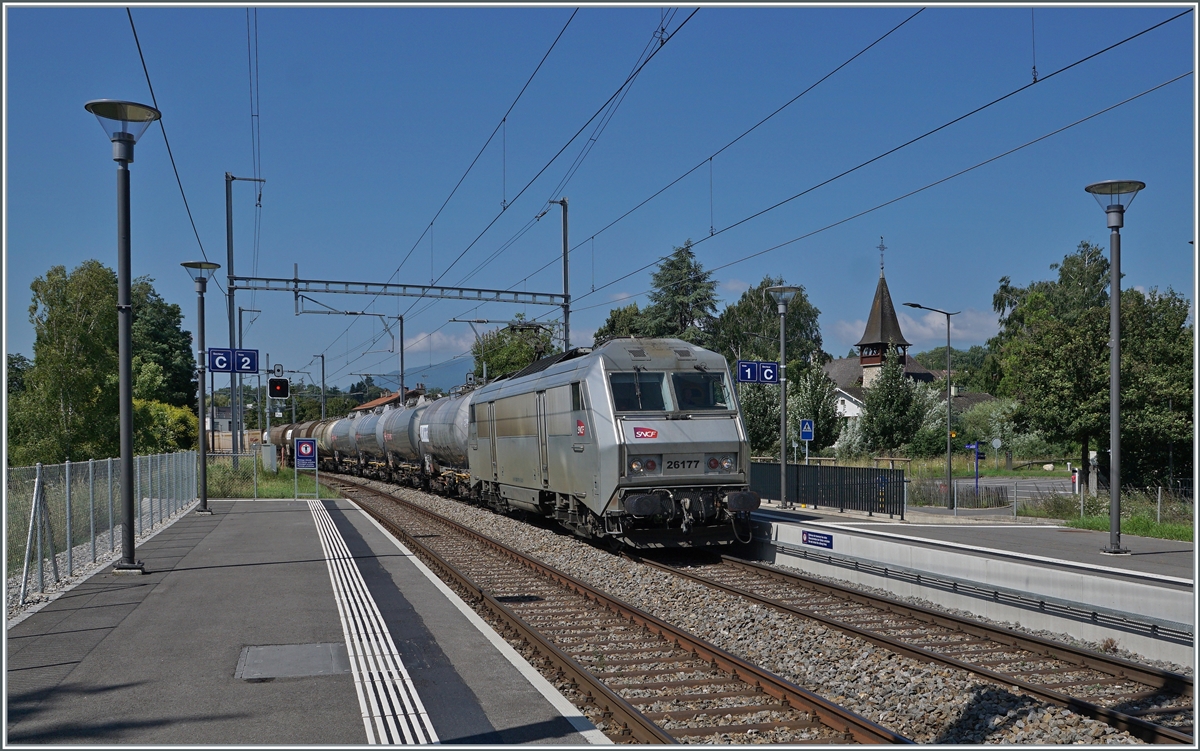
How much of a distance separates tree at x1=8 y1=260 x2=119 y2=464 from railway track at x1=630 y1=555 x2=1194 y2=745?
Answer: 27.5m

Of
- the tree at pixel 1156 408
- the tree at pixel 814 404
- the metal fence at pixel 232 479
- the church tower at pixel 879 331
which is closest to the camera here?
the tree at pixel 1156 408

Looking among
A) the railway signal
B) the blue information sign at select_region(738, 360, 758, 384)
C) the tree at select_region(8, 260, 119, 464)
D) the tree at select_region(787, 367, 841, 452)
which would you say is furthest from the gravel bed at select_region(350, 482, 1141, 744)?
the tree at select_region(787, 367, 841, 452)

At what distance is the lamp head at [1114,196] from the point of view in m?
14.3

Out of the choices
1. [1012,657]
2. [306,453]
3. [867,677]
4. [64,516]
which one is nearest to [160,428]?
[306,453]

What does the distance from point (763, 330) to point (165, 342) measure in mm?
49322

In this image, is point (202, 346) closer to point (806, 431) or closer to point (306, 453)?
point (306, 453)

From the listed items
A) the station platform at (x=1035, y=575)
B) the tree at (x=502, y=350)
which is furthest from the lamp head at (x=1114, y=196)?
the tree at (x=502, y=350)

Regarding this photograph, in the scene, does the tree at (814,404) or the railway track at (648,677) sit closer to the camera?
the railway track at (648,677)

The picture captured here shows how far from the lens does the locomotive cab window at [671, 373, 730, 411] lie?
14953 millimetres

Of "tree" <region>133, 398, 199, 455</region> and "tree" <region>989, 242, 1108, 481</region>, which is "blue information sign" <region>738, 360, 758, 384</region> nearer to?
"tree" <region>989, 242, 1108, 481</region>

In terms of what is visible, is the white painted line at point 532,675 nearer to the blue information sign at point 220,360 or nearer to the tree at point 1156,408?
the blue information sign at point 220,360

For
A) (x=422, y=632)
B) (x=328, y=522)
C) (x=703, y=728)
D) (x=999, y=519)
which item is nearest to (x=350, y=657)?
(x=422, y=632)

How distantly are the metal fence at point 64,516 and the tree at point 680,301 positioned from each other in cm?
4402

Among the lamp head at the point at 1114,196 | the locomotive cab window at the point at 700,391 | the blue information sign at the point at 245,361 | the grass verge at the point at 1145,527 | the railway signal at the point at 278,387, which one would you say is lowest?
the grass verge at the point at 1145,527
